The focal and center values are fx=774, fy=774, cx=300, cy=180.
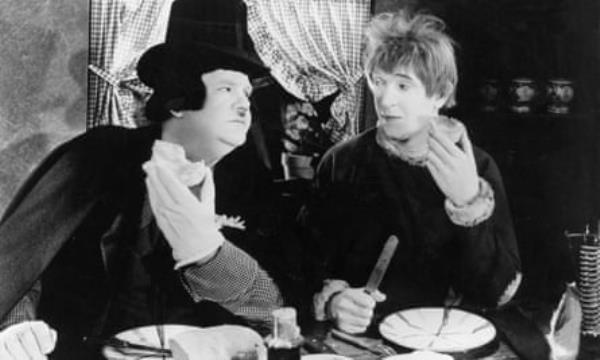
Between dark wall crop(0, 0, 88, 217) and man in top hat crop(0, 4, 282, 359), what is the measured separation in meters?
0.06

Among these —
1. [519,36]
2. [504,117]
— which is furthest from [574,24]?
[504,117]

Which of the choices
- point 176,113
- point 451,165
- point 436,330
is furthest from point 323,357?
point 176,113

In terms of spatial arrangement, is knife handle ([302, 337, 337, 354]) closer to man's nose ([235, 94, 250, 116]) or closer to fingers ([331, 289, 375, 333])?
fingers ([331, 289, 375, 333])

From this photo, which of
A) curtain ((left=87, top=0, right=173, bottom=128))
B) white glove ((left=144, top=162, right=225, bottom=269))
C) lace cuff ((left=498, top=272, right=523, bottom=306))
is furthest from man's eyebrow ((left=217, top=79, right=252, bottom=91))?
lace cuff ((left=498, top=272, right=523, bottom=306))

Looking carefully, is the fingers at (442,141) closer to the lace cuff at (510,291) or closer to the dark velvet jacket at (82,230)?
the lace cuff at (510,291)

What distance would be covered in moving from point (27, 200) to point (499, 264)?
1667 millimetres

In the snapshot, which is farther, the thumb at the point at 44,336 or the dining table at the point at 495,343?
the dining table at the point at 495,343

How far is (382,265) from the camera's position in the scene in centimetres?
273

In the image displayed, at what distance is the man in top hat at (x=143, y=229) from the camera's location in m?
2.45

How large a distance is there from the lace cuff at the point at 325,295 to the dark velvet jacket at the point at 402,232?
23 mm

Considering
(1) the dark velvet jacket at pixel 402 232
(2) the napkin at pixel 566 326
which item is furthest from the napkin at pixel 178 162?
(2) the napkin at pixel 566 326

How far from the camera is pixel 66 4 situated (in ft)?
8.02

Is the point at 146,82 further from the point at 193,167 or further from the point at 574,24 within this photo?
the point at 574,24

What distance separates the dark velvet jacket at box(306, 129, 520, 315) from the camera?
2.69m
